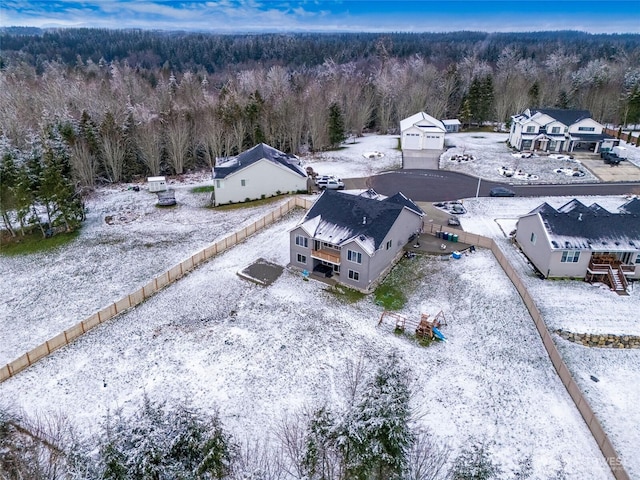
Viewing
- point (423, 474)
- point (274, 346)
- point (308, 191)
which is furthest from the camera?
point (308, 191)

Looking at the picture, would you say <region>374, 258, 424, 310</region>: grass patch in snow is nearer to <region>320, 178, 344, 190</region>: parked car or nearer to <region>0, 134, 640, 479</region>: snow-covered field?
<region>0, 134, 640, 479</region>: snow-covered field

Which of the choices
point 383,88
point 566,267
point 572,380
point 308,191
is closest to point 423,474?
point 572,380

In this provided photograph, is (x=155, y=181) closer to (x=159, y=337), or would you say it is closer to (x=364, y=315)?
(x=159, y=337)

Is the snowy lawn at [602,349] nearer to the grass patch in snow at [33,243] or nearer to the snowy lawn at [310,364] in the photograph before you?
the snowy lawn at [310,364]

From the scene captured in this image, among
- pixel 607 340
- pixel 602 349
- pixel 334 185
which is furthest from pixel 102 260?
pixel 607 340

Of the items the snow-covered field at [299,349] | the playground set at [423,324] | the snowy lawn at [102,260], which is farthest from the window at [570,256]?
the snowy lawn at [102,260]

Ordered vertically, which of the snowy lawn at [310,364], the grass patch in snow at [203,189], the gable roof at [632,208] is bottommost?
the snowy lawn at [310,364]

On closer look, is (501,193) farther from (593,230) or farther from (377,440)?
(377,440)

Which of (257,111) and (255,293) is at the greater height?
(257,111)
